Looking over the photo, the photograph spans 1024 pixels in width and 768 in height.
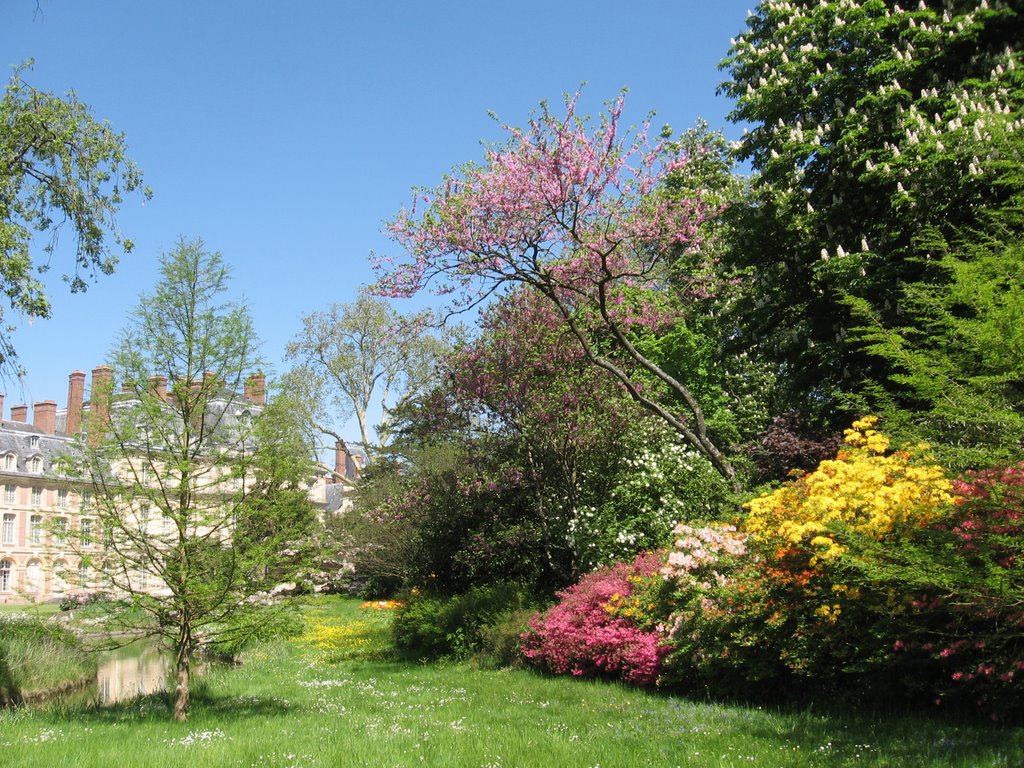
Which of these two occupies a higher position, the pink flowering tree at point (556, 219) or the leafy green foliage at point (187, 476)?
the pink flowering tree at point (556, 219)

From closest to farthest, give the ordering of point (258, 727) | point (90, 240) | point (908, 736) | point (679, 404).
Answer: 1. point (908, 736)
2. point (258, 727)
3. point (90, 240)
4. point (679, 404)

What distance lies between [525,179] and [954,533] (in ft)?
27.1

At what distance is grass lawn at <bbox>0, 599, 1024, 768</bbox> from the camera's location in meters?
5.69

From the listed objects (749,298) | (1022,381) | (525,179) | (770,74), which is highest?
(770,74)

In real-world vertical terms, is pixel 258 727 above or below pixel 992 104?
below

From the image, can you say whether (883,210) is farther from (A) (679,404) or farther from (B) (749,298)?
(A) (679,404)

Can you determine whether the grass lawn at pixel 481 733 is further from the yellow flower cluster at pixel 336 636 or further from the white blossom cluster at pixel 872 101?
the white blossom cluster at pixel 872 101

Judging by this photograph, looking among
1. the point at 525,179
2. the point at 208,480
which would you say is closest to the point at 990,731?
the point at 208,480

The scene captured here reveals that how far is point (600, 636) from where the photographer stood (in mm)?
10430

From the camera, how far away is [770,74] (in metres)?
16.0

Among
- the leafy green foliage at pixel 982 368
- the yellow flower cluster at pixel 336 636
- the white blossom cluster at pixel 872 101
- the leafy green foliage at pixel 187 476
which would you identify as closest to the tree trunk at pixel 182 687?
the leafy green foliage at pixel 187 476

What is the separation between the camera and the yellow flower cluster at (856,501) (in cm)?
671

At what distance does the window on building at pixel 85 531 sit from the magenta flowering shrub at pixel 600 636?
20.1 feet

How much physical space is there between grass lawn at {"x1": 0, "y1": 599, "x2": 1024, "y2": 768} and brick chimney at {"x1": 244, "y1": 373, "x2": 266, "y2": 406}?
3561mm
